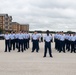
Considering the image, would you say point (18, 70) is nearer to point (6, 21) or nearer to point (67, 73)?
point (67, 73)

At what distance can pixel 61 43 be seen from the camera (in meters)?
25.9

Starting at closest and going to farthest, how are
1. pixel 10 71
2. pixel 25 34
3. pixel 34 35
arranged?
pixel 10 71
pixel 34 35
pixel 25 34

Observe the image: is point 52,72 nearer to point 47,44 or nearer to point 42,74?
→ point 42,74

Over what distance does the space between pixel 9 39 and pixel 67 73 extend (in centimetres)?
1392

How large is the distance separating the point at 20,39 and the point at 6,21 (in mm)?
138813

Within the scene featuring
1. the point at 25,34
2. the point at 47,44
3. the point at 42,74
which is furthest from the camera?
the point at 25,34

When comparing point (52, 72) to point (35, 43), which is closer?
point (52, 72)

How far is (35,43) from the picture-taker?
25391 millimetres

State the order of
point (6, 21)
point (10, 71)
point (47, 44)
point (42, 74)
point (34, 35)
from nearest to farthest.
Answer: point (42, 74) < point (10, 71) < point (47, 44) < point (34, 35) < point (6, 21)

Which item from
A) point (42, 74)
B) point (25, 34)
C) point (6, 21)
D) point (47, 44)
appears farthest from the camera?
point (6, 21)

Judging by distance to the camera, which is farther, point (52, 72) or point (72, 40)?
point (72, 40)

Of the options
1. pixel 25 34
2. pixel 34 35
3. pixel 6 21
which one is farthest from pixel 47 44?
pixel 6 21

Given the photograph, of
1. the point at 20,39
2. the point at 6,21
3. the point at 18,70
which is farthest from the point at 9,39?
the point at 6,21

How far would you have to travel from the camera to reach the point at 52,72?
41.1ft
